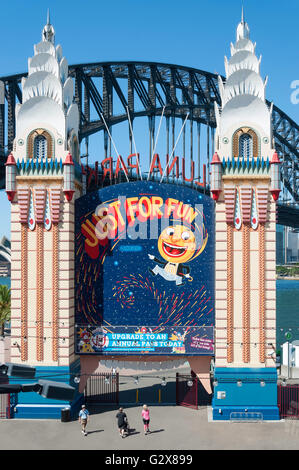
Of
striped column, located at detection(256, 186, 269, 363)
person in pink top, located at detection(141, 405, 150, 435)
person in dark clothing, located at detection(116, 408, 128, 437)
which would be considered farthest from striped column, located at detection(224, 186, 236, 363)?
person in dark clothing, located at detection(116, 408, 128, 437)

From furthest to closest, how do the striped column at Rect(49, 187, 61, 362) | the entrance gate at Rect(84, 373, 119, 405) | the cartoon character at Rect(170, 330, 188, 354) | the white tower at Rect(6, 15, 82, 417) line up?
the entrance gate at Rect(84, 373, 119, 405)
the cartoon character at Rect(170, 330, 188, 354)
the white tower at Rect(6, 15, 82, 417)
the striped column at Rect(49, 187, 61, 362)

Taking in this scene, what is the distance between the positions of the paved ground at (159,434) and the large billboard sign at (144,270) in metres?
3.73

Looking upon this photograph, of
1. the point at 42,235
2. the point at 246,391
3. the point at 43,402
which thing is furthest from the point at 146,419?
the point at 42,235

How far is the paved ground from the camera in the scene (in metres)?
24.9

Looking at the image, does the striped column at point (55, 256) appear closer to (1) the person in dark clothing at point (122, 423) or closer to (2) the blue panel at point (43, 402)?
(2) the blue panel at point (43, 402)

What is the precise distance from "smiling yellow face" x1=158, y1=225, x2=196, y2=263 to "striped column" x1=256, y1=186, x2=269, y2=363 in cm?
381

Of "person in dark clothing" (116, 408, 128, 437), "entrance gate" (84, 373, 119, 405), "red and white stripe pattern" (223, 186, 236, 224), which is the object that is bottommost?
"entrance gate" (84, 373, 119, 405)

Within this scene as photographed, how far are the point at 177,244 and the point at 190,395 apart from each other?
8961 mm

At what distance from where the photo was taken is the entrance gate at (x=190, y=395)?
30578 mm

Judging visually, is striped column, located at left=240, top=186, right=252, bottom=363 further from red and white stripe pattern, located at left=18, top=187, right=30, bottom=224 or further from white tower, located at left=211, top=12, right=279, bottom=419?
red and white stripe pattern, located at left=18, top=187, right=30, bottom=224

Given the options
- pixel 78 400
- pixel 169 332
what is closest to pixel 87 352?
pixel 78 400
